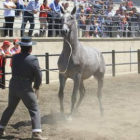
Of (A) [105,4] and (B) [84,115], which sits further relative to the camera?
(A) [105,4]

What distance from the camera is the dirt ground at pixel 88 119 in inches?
299

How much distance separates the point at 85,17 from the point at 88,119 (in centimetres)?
1160

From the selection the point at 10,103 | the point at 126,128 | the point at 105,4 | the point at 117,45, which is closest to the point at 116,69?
the point at 117,45

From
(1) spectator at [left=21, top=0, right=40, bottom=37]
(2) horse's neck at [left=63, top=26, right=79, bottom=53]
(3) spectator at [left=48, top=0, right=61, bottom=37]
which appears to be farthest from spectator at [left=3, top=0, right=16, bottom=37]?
(2) horse's neck at [left=63, top=26, right=79, bottom=53]

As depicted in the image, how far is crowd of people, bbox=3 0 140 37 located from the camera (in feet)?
54.3

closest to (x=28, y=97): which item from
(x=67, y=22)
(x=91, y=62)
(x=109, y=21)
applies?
(x=67, y=22)

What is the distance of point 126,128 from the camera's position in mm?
8203

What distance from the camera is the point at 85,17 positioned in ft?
66.5

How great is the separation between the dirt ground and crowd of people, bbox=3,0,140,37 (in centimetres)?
385

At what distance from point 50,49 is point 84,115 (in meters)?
7.71

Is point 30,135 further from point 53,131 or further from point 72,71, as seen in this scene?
point 72,71

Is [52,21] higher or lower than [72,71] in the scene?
higher

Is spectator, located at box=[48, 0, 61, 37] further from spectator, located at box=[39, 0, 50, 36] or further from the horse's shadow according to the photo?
the horse's shadow

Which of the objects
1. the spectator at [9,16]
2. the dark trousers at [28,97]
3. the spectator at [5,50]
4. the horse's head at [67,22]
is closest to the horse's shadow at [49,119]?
the dark trousers at [28,97]
